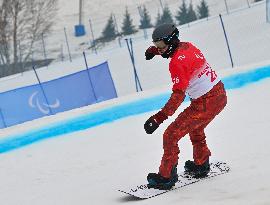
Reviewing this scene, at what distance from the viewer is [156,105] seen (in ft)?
41.2

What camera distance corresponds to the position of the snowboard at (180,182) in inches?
180

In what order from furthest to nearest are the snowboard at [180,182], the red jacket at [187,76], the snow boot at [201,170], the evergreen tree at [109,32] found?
1. the evergreen tree at [109,32]
2. the snow boot at [201,170]
3. the snowboard at [180,182]
4. the red jacket at [187,76]

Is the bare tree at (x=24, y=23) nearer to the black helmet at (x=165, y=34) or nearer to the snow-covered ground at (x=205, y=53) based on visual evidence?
the snow-covered ground at (x=205, y=53)

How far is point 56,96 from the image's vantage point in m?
14.3

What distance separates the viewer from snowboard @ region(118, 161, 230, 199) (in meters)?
4.57

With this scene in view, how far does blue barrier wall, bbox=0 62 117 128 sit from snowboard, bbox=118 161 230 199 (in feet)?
30.5

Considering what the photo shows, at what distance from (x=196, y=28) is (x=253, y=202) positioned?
2831 cm

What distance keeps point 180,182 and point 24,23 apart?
1830 inches

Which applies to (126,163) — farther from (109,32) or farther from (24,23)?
(24,23)

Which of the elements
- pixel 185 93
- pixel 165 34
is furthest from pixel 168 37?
pixel 185 93

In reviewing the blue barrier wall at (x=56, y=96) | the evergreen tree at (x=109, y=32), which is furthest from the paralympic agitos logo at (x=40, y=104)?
the evergreen tree at (x=109, y=32)

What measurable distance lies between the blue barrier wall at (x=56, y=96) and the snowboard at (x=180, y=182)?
930 cm

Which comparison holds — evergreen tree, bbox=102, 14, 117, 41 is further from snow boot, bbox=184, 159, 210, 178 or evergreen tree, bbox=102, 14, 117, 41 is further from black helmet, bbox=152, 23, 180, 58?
black helmet, bbox=152, 23, 180, 58

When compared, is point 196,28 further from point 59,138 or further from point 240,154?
point 240,154
